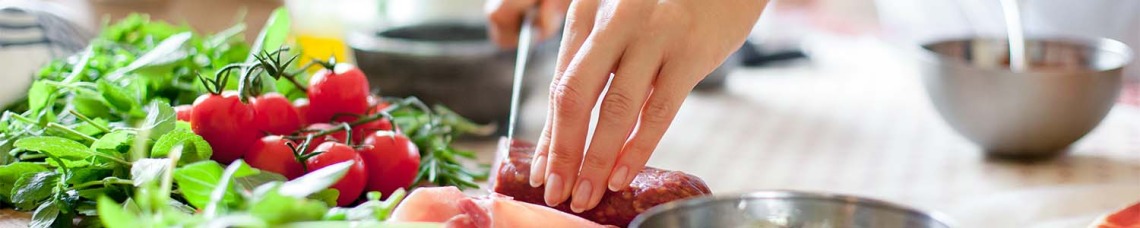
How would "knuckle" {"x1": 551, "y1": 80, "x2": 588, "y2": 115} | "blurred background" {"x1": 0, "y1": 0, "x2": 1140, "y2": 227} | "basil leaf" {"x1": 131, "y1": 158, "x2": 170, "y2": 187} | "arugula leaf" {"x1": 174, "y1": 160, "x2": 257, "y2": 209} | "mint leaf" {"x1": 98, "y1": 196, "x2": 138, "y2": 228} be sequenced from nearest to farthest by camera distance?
1. "mint leaf" {"x1": 98, "y1": 196, "x2": 138, "y2": 228}
2. "arugula leaf" {"x1": 174, "y1": 160, "x2": 257, "y2": 209}
3. "basil leaf" {"x1": 131, "y1": 158, "x2": 170, "y2": 187}
4. "knuckle" {"x1": 551, "y1": 80, "x2": 588, "y2": 115}
5. "blurred background" {"x1": 0, "y1": 0, "x2": 1140, "y2": 227}

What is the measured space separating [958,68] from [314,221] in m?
1.00

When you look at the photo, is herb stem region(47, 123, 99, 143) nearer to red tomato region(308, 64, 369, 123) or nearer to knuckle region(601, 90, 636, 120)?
red tomato region(308, 64, 369, 123)

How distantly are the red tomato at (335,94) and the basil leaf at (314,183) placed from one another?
0.39m

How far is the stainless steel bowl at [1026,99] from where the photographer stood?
53.6 inches

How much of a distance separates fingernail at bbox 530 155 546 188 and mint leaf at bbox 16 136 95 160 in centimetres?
34

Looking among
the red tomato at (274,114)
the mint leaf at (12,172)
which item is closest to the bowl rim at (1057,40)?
the red tomato at (274,114)

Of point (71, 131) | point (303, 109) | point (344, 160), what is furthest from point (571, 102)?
point (71, 131)

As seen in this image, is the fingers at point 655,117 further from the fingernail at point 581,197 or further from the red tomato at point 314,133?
the red tomato at point 314,133

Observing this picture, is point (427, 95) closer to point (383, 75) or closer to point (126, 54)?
point (383, 75)

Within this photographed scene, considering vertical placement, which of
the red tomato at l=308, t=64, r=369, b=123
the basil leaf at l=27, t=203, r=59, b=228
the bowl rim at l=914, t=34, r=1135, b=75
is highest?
the bowl rim at l=914, t=34, r=1135, b=75

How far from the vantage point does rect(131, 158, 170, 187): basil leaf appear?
2.62 feet

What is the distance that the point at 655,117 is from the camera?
93 cm

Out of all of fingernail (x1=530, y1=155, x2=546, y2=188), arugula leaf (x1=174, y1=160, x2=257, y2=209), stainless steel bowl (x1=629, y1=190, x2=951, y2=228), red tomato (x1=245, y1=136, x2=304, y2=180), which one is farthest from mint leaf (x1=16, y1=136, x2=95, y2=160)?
stainless steel bowl (x1=629, y1=190, x2=951, y2=228)

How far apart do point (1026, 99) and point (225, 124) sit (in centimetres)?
93
